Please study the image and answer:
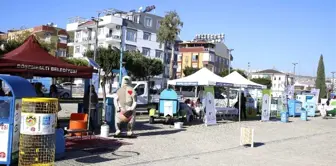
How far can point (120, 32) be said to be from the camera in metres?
69.5

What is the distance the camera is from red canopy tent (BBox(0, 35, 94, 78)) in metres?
10.0

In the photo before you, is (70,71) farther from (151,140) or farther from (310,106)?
(310,106)

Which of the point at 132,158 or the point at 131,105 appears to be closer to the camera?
the point at 132,158

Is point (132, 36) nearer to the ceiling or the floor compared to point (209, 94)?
nearer to the ceiling

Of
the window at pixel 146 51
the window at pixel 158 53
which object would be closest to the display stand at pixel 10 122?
the window at pixel 146 51

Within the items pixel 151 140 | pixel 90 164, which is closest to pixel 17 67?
pixel 90 164

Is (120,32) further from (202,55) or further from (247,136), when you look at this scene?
(247,136)

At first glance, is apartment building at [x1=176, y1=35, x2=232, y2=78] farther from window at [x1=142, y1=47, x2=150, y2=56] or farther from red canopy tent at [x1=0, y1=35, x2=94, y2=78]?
red canopy tent at [x1=0, y1=35, x2=94, y2=78]

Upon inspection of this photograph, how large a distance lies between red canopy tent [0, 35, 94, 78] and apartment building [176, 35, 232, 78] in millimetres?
84416

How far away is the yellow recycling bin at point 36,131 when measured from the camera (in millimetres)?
6828

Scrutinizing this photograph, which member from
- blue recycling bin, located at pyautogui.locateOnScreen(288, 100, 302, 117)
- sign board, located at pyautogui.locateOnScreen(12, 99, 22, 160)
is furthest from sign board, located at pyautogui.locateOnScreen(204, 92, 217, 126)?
blue recycling bin, located at pyautogui.locateOnScreen(288, 100, 302, 117)

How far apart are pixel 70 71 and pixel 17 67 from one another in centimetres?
188

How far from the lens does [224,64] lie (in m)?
107

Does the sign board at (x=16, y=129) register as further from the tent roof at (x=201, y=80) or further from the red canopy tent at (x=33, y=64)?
the tent roof at (x=201, y=80)
